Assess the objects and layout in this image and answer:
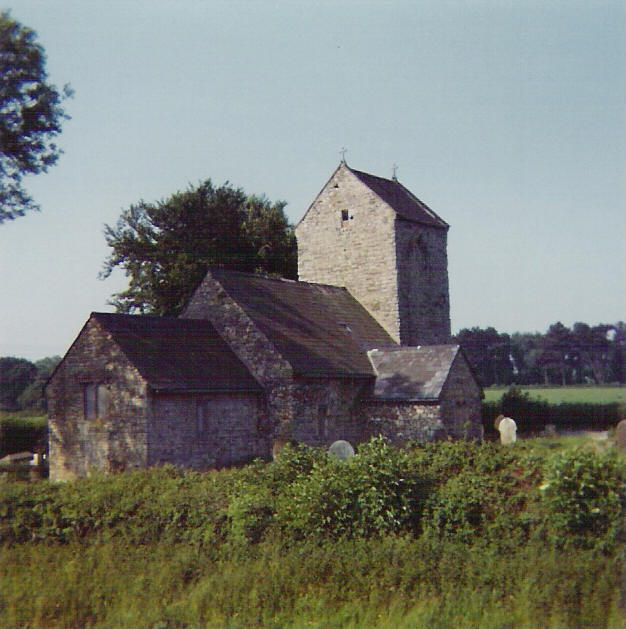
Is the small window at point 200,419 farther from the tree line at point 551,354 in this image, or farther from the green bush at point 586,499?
the tree line at point 551,354

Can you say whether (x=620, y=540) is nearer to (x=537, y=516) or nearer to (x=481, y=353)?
(x=537, y=516)

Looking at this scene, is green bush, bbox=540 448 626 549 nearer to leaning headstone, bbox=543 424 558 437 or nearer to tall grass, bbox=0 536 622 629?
tall grass, bbox=0 536 622 629

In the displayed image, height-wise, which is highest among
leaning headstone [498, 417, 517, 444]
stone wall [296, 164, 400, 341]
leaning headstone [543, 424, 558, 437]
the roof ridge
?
stone wall [296, 164, 400, 341]

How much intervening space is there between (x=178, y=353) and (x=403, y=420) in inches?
338

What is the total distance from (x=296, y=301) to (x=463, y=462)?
58.0 ft

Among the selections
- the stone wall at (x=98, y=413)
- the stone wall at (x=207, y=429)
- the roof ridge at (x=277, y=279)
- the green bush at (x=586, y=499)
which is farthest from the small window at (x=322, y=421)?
the green bush at (x=586, y=499)

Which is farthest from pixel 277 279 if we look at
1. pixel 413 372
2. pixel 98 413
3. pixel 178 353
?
pixel 98 413

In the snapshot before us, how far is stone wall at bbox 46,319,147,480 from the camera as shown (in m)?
24.5

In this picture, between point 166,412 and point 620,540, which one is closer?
point 620,540

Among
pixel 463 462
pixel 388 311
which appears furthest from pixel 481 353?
pixel 463 462

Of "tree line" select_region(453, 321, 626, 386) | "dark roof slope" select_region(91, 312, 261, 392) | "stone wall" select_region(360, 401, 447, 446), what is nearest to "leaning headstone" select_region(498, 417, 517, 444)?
"stone wall" select_region(360, 401, 447, 446)

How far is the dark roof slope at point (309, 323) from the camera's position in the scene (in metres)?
28.8

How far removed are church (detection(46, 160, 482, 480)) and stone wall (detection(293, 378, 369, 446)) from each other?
47mm

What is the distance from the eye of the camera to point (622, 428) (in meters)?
24.2
